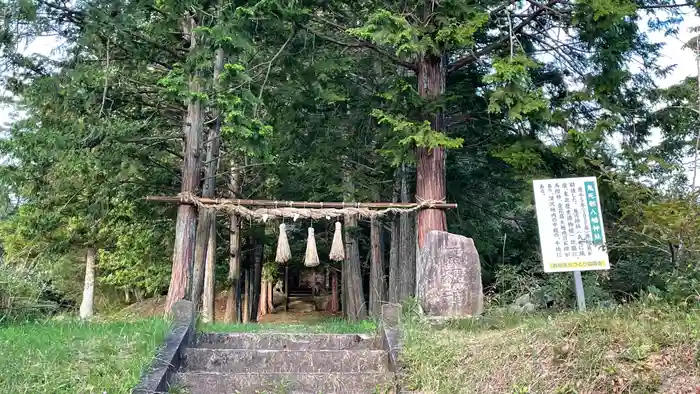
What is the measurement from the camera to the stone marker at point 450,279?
22.0 feet

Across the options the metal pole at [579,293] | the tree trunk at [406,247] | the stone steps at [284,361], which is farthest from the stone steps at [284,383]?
the tree trunk at [406,247]

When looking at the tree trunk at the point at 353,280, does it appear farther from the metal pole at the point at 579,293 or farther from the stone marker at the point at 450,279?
the metal pole at the point at 579,293

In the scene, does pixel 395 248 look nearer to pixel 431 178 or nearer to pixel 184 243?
pixel 431 178

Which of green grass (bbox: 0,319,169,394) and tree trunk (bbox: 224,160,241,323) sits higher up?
tree trunk (bbox: 224,160,241,323)

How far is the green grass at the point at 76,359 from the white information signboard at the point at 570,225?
4074 millimetres

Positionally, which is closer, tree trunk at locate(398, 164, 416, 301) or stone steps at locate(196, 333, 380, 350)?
stone steps at locate(196, 333, 380, 350)

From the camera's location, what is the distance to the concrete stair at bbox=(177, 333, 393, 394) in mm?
5055

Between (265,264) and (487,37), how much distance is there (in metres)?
15.4

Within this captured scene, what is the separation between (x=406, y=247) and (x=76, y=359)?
8.41 metres

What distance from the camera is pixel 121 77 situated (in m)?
10.8

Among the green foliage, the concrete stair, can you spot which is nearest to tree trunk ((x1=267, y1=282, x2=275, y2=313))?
the green foliage

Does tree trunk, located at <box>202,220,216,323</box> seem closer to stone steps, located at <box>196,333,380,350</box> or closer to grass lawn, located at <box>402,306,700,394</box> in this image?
stone steps, located at <box>196,333,380,350</box>

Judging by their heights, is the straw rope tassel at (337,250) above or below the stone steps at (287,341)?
above

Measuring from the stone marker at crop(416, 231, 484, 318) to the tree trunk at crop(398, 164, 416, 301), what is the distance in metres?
4.68
